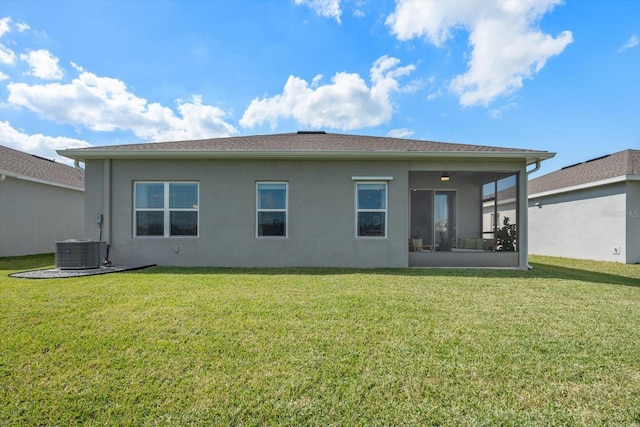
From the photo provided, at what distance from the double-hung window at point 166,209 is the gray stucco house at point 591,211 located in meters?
14.8

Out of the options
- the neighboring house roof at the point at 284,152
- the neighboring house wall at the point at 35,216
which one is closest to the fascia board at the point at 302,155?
the neighboring house roof at the point at 284,152

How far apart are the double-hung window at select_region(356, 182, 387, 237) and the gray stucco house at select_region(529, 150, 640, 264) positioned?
30.9ft

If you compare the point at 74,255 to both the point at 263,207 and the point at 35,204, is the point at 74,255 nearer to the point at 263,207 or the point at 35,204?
the point at 263,207

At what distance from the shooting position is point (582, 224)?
1288 cm

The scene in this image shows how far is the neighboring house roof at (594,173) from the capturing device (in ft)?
37.5

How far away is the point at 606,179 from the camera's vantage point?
11742 millimetres

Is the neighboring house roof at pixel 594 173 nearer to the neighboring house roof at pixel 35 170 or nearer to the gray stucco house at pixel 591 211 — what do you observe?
the gray stucco house at pixel 591 211

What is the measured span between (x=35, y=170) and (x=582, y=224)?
76.7 feet

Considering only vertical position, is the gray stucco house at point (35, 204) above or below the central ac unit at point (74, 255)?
above

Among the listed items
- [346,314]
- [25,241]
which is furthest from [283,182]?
[25,241]

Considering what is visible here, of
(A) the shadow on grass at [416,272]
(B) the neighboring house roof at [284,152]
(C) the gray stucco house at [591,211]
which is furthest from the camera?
(C) the gray stucco house at [591,211]

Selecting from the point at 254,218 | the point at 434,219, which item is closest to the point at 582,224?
the point at 434,219

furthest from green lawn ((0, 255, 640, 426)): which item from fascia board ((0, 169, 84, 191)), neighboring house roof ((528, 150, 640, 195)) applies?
fascia board ((0, 169, 84, 191))

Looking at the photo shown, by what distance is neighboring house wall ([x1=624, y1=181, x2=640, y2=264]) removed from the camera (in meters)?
11.0
